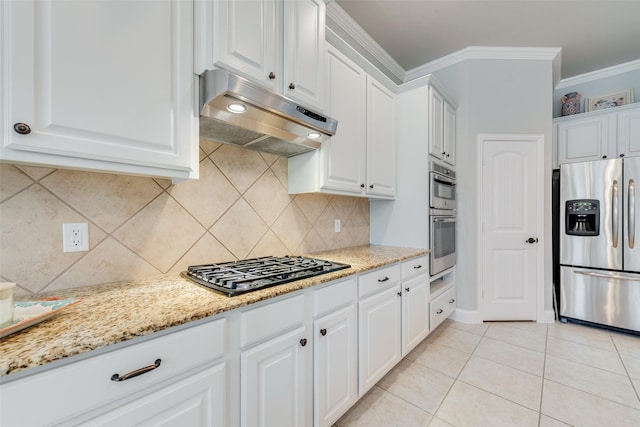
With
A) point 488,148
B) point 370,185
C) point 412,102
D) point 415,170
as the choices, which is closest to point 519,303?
point 488,148

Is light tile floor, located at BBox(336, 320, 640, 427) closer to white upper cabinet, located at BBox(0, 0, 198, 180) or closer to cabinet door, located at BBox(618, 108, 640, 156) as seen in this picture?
white upper cabinet, located at BBox(0, 0, 198, 180)

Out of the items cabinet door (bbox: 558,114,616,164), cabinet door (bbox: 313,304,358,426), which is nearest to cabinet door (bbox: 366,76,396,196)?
cabinet door (bbox: 313,304,358,426)

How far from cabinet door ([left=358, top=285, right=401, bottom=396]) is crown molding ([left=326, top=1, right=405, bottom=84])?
218 centimetres

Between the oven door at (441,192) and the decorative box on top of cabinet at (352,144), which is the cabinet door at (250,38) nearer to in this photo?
the decorative box on top of cabinet at (352,144)

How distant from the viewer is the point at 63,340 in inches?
25.7

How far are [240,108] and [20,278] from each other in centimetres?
103

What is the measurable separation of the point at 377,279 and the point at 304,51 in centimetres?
139

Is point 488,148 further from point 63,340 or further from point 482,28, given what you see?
point 63,340

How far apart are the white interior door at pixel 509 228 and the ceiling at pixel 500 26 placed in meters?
1.00

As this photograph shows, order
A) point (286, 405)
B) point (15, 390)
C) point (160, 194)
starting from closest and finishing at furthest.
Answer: point (15, 390) → point (286, 405) → point (160, 194)

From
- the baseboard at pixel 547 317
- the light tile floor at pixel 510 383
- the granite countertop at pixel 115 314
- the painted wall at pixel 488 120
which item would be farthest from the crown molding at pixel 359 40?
the baseboard at pixel 547 317

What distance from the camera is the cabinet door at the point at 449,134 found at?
2.73 metres

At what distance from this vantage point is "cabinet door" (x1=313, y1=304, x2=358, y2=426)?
1.29 metres

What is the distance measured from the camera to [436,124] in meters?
2.53
